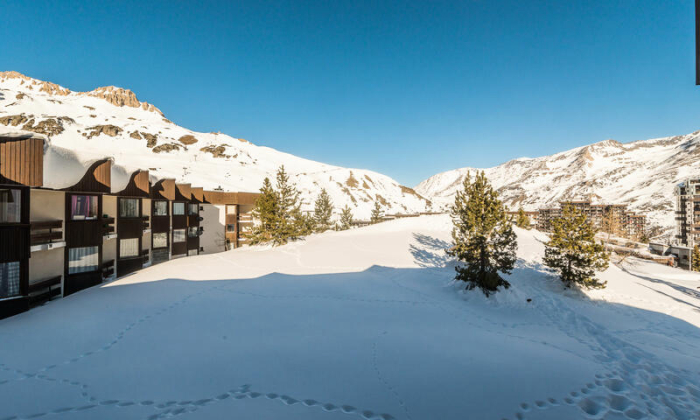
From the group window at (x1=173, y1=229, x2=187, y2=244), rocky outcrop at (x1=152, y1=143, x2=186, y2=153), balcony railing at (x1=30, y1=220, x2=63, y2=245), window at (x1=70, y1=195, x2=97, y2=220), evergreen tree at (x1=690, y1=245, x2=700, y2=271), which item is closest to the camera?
balcony railing at (x1=30, y1=220, x2=63, y2=245)

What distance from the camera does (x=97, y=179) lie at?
50.2ft

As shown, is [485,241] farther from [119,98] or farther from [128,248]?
[119,98]

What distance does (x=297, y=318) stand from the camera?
910cm

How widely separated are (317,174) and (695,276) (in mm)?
118331

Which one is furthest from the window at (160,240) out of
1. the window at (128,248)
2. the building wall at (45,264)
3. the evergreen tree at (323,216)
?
the evergreen tree at (323,216)

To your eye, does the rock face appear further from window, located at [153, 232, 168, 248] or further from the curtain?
window, located at [153, 232, 168, 248]

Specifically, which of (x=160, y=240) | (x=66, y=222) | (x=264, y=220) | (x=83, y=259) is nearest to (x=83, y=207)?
(x=66, y=222)

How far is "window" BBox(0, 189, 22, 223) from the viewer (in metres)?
10.6

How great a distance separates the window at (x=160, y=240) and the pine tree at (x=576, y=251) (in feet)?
105

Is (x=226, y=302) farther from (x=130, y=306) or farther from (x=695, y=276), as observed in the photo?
(x=695, y=276)

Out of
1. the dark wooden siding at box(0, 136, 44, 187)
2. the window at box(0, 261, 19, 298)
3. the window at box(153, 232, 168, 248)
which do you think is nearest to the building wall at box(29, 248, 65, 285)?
the window at box(0, 261, 19, 298)

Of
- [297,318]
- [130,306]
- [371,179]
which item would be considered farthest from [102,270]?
[371,179]

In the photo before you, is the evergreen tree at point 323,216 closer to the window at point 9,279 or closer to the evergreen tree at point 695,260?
the window at point 9,279

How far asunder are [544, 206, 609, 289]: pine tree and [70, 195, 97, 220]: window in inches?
1119
